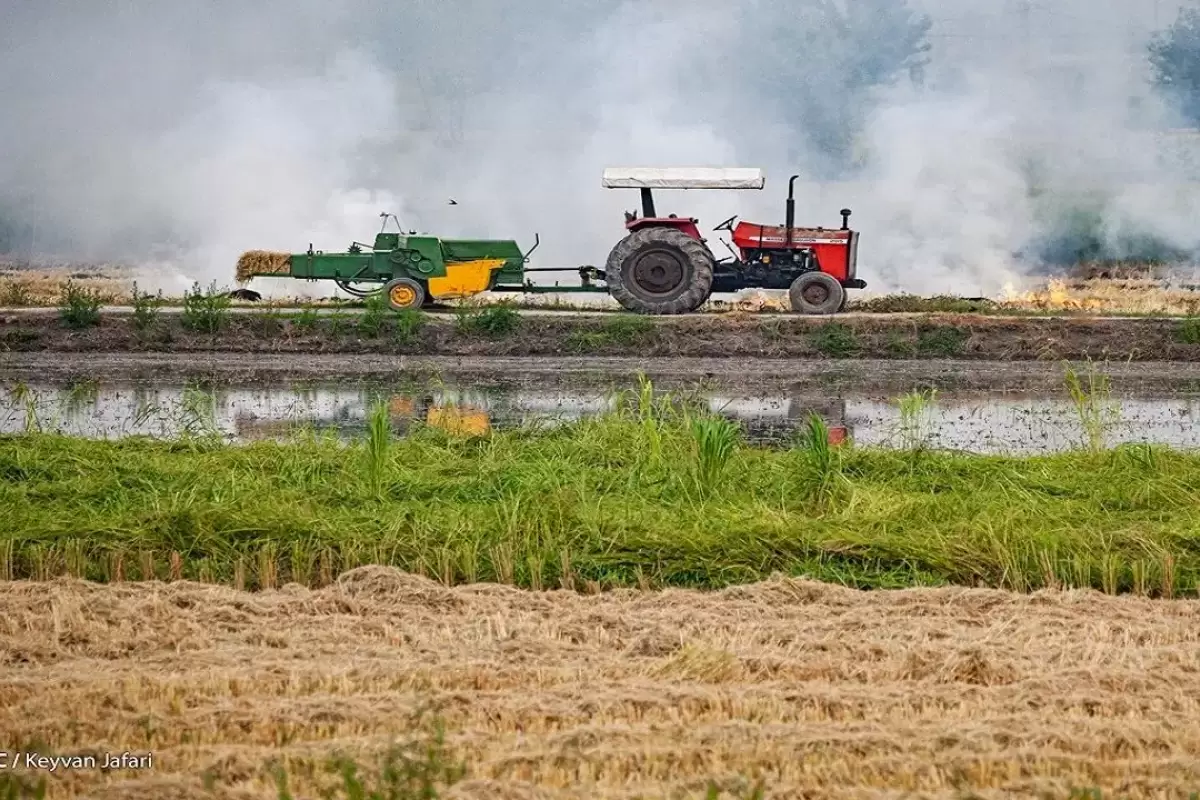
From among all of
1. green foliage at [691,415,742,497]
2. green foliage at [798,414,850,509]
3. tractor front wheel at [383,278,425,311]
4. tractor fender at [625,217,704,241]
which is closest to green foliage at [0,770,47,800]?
green foliage at [691,415,742,497]

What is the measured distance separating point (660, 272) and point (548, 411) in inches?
256

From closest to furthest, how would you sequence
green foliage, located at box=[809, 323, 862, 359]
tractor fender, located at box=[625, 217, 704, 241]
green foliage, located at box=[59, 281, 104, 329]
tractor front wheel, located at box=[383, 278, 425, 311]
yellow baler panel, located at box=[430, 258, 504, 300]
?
green foliage, located at box=[809, 323, 862, 359] → green foliage, located at box=[59, 281, 104, 329] → tractor front wheel, located at box=[383, 278, 425, 311] → yellow baler panel, located at box=[430, 258, 504, 300] → tractor fender, located at box=[625, 217, 704, 241]

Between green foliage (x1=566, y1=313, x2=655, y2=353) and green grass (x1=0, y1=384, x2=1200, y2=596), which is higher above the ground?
green foliage (x1=566, y1=313, x2=655, y2=353)

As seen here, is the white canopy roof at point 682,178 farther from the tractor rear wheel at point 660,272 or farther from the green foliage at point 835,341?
the green foliage at point 835,341

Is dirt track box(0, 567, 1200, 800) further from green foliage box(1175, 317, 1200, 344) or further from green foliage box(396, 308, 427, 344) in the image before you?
green foliage box(1175, 317, 1200, 344)

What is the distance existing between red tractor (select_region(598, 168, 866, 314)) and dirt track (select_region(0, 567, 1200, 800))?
11.6m

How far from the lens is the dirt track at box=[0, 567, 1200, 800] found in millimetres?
3365

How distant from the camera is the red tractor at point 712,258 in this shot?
16.7 meters

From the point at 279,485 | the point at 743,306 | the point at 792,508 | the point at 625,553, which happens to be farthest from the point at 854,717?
the point at 743,306

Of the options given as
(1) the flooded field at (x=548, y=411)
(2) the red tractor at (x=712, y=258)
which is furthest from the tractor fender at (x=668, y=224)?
(1) the flooded field at (x=548, y=411)

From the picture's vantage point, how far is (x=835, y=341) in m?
14.6

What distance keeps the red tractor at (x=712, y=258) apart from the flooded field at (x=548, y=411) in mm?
4679

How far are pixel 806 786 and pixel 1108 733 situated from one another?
78cm

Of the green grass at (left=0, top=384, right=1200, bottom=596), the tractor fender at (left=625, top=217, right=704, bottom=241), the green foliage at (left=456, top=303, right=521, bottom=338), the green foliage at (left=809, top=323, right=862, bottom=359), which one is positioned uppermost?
the tractor fender at (left=625, top=217, right=704, bottom=241)
